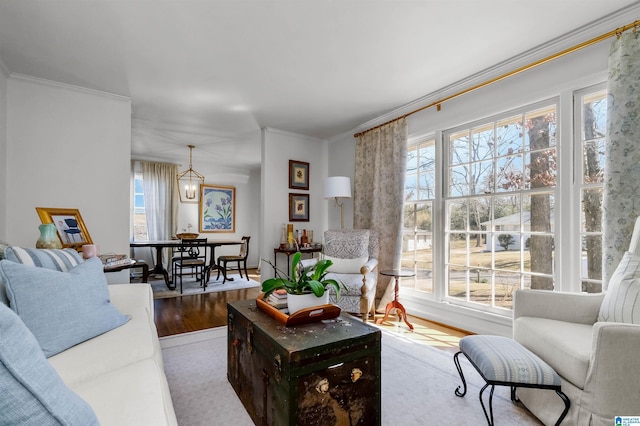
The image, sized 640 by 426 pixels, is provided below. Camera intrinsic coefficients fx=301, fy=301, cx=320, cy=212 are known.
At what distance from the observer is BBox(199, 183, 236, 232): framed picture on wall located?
22.8 feet

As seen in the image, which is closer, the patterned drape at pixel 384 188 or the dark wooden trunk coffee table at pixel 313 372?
the dark wooden trunk coffee table at pixel 313 372

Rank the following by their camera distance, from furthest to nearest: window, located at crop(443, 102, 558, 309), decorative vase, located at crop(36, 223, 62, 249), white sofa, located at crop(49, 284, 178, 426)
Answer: window, located at crop(443, 102, 558, 309), decorative vase, located at crop(36, 223, 62, 249), white sofa, located at crop(49, 284, 178, 426)

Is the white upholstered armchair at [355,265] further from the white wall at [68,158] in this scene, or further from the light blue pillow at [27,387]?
the light blue pillow at [27,387]

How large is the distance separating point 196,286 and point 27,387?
502cm

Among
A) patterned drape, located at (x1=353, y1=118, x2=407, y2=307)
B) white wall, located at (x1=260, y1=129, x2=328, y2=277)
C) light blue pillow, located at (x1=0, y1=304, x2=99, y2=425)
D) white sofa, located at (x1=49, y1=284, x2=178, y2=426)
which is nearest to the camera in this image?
light blue pillow, located at (x1=0, y1=304, x2=99, y2=425)

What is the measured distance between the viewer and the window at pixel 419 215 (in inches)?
142

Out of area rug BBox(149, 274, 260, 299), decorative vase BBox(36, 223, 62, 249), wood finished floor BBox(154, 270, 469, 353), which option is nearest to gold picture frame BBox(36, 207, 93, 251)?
decorative vase BBox(36, 223, 62, 249)

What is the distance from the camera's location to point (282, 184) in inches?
189

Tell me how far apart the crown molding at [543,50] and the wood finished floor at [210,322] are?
2509mm

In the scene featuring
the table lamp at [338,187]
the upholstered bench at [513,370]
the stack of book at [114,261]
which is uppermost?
the table lamp at [338,187]

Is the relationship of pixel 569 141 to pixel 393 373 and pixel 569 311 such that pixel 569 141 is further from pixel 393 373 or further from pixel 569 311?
pixel 393 373

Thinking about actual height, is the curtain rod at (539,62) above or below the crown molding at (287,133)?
below

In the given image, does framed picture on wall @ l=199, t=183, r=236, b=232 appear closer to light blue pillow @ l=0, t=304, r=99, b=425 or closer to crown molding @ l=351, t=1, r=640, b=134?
crown molding @ l=351, t=1, r=640, b=134

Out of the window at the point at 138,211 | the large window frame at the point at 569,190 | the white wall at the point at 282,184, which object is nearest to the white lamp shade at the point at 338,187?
the white wall at the point at 282,184
